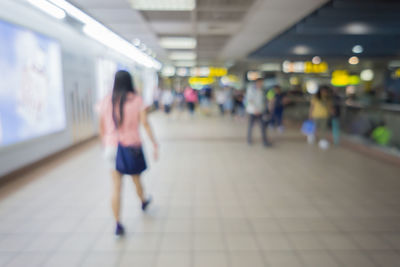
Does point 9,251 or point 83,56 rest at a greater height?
point 83,56

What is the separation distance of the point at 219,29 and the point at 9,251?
22.1ft

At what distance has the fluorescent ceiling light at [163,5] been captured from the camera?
5.12 m

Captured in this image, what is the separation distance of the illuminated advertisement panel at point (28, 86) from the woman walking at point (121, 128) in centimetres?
239

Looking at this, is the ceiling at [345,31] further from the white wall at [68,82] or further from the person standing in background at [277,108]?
the white wall at [68,82]

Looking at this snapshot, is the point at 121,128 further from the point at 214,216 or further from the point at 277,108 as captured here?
the point at 277,108

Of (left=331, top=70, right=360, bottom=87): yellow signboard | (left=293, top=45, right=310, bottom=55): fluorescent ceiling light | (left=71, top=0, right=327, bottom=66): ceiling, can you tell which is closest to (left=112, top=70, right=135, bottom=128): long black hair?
(left=71, top=0, right=327, bottom=66): ceiling

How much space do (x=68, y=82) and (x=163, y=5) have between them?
2.83 meters

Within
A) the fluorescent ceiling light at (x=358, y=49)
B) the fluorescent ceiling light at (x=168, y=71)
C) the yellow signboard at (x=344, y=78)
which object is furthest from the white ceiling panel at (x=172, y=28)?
the yellow signboard at (x=344, y=78)

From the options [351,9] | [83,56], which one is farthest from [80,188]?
[351,9]

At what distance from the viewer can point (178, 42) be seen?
10.1 metres

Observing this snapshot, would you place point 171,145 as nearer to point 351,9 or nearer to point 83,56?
point 83,56

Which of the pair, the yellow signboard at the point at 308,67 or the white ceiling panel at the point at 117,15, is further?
the yellow signboard at the point at 308,67

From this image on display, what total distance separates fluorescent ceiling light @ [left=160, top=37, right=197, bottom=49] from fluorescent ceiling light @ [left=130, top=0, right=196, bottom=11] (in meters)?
3.64

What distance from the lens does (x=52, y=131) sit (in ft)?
18.7
